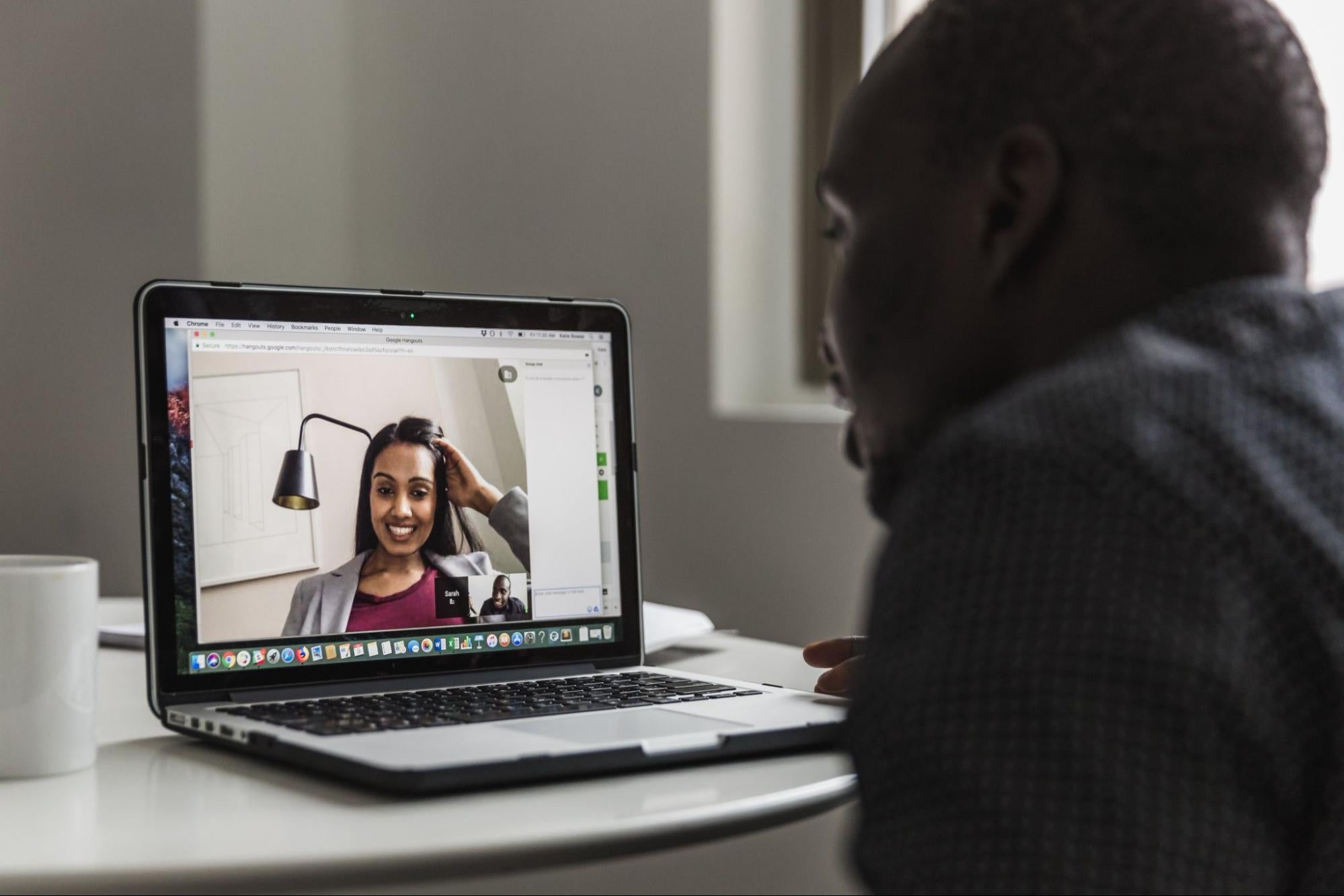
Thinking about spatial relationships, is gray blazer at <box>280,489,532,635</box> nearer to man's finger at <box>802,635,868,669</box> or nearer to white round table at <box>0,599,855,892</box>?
white round table at <box>0,599,855,892</box>

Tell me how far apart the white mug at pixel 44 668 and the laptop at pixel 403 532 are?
7cm

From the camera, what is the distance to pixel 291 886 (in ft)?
1.62

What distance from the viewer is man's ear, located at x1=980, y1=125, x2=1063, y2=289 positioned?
17.8 inches

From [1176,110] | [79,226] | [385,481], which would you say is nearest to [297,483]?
[385,481]

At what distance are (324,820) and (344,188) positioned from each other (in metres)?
1.42

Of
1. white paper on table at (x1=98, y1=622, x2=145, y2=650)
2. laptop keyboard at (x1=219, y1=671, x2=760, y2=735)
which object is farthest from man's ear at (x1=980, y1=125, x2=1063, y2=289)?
white paper on table at (x1=98, y1=622, x2=145, y2=650)

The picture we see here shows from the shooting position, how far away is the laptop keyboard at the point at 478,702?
2.27ft

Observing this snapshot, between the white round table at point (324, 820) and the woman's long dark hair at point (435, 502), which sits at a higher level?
the woman's long dark hair at point (435, 502)

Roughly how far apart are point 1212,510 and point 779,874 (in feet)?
3.29

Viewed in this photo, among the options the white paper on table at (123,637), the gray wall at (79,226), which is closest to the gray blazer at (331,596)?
the white paper on table at (123,637)

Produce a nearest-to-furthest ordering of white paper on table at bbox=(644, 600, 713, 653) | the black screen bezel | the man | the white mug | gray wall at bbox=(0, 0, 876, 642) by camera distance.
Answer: the man
the white mug
the black screen bezel
white paper on table at bbox=(644, 600, 713, 653)
gray wall at bbox=(0, 0, 876, 642)

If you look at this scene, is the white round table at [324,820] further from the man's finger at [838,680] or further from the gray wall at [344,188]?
the gray wall at [344,188]

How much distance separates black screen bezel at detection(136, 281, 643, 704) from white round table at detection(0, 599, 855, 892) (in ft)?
0.23

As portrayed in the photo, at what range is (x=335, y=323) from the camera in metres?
0.86
